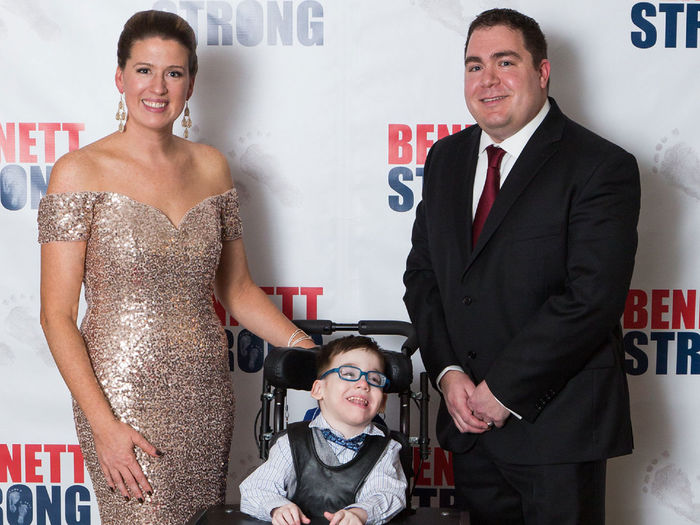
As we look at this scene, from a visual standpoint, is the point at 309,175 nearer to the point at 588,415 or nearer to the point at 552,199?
the point at 552,199

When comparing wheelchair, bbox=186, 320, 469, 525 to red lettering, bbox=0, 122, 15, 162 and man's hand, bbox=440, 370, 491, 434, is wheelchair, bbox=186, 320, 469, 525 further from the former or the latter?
red lettering, bbox=0, 122, 15, 162

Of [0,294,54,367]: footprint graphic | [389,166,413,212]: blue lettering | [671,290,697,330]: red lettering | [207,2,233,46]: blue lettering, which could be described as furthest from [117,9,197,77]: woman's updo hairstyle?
[671,290,697,330]: red lettering

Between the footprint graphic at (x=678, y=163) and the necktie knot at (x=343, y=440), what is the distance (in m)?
1.74

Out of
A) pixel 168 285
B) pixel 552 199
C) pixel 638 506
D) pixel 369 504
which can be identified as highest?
pixel 552 199

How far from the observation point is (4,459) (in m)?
3.33

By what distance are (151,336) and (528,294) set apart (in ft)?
3.50

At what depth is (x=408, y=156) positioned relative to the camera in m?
3.22

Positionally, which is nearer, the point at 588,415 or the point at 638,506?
the point at 588,415

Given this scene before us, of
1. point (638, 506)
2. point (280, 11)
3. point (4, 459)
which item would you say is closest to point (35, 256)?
point (4, 459)

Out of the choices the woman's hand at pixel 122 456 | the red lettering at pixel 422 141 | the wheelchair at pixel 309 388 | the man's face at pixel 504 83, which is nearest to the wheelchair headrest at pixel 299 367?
the wheelchair at pixel 309 388

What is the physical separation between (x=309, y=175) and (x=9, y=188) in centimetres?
118

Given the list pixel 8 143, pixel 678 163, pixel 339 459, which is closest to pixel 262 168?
pixel 8 143

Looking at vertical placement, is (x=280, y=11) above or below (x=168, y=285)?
above

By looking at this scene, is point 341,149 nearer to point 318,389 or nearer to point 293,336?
point 293,336
